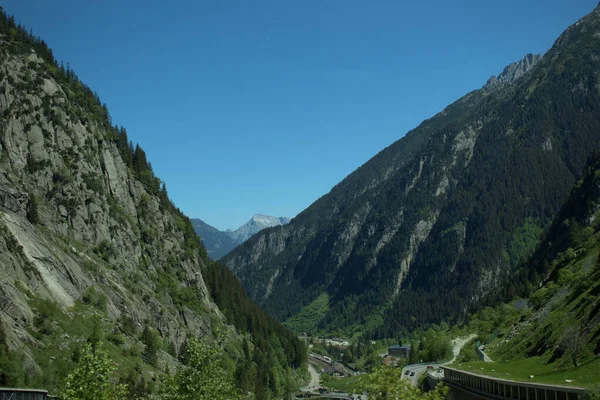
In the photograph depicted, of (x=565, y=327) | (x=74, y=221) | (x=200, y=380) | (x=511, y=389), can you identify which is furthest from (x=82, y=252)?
(x=511, y=389)

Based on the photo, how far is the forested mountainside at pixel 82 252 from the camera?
294ft

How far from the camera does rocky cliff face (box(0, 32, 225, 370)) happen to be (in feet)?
336

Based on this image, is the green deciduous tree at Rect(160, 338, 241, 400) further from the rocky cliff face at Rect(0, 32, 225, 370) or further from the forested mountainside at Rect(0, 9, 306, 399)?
the rocky cliff face at Rect(0, 32, 225, 370)

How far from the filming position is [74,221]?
13450 centimetres

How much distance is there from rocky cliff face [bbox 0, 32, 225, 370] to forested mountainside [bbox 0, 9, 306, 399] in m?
0.30

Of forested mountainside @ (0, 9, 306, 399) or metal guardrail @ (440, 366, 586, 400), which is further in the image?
forested mountainside @ (0, 9, 306, 399)

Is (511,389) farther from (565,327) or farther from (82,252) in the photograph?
(82,252)

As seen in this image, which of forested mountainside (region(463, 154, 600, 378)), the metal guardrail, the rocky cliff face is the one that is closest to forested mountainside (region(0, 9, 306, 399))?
the rocky cliff face

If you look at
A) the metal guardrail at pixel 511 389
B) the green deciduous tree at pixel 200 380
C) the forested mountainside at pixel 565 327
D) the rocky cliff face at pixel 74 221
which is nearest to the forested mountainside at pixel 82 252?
the rocky cliff face at pixel 74 221

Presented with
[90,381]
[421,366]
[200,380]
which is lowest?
[421,366]

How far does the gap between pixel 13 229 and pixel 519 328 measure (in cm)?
9644

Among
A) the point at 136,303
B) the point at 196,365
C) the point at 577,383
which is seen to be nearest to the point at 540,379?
the point at 577,383

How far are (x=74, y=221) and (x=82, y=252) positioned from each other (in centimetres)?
869

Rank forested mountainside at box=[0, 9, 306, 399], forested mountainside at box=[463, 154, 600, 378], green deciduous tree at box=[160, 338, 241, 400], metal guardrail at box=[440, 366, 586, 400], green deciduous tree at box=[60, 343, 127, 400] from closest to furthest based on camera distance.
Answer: green deciduous tree at box=[60, 343, 127, 400]
green deciduous tree at box=[160, 338, 241, 400]
metal guardrail at box=[440, 366, 586, 400]
forested mountainside at box=[463, 154, 600, 378]
forested mountainside at box=[0, 9, 306, 399]
